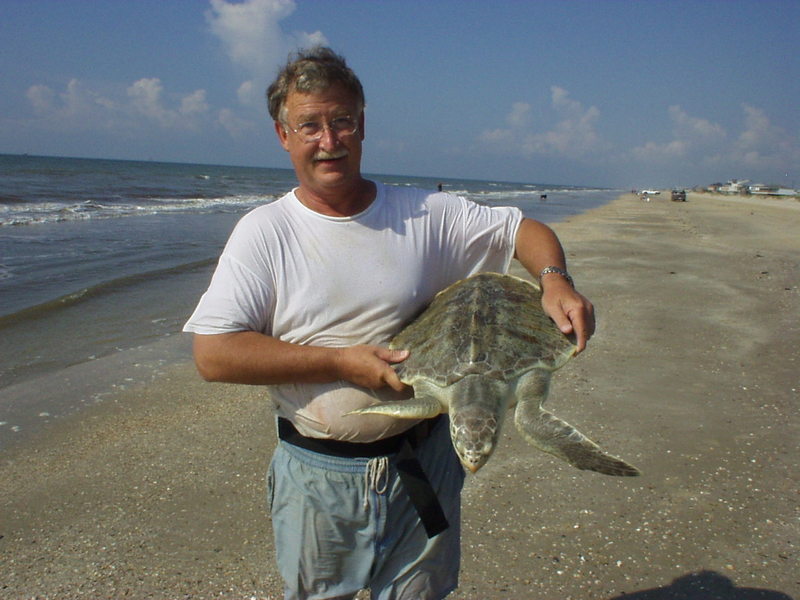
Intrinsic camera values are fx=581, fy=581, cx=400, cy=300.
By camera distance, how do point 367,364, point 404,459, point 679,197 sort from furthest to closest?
point 679,197 < point 404,459 < point 367,364

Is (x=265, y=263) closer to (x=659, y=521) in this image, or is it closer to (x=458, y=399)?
(x=458, y=399)

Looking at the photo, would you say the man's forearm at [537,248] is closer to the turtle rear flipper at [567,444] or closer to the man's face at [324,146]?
the turtle rear flipper at [567,444]

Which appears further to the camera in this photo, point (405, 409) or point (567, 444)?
point (567, 444)

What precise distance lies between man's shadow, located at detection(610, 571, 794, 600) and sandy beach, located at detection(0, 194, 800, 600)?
11mm

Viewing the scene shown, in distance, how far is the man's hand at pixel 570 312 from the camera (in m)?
2.38

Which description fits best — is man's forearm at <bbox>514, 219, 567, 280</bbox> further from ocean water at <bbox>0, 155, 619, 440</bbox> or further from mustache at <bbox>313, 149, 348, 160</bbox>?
ocean water at <bbox>0, 155, 619, 440</bbox>

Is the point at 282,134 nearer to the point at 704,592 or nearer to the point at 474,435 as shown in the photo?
the point at 474,435

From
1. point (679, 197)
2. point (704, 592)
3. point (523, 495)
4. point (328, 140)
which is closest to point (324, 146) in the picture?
point (328, 140)

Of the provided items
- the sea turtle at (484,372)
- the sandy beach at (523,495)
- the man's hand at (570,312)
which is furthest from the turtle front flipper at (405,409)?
the sandy beach at (523,495)

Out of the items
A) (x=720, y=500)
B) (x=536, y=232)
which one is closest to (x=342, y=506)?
(x=536, y=232)

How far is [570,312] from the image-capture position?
7.82 feet

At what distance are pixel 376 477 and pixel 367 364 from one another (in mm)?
508

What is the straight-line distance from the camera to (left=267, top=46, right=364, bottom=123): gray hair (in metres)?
2.26

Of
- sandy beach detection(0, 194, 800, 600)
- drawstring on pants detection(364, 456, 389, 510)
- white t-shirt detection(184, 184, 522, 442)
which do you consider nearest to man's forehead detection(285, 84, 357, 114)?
white t-shirt detection(184, 184, 522, 442)
